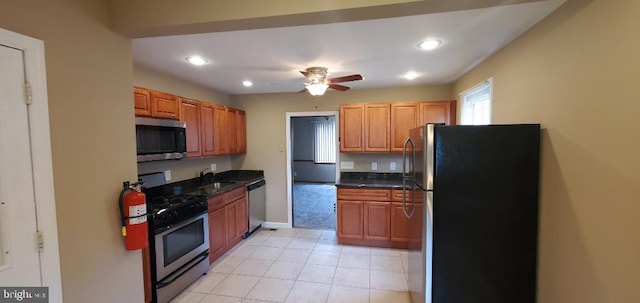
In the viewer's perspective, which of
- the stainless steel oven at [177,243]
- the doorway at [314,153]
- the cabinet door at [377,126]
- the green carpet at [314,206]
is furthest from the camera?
the doorway at [314,153]

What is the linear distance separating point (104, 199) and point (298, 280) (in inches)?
82.9

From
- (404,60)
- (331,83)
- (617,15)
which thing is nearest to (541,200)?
(617,15)

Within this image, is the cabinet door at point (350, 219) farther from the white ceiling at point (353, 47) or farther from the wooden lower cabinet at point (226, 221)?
the white ceiling at point (353, 47)

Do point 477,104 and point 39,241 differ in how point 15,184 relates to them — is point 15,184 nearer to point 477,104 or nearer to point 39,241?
point 39,241

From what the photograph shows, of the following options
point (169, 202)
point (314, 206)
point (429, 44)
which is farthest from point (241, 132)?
point (429, 44)

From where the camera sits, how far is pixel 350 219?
3.98 meters

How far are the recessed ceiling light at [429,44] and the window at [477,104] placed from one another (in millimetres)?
759

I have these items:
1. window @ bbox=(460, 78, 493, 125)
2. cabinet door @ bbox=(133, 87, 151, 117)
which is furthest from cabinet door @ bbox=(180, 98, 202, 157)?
window @ bbox=(460, 78, 493, 125)

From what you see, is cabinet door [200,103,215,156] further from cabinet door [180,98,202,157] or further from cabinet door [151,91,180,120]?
cabinet door [151,91,180,120]

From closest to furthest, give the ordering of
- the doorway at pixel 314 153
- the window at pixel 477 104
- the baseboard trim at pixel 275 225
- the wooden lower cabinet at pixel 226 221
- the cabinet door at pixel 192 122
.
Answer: the window at pixel 477 104
the cabinet door at pixel 192 122
the wooden lower cabinet at pixel 226 221
the baseboard trim at pixel 275 225
the doorway at pixel 314 153

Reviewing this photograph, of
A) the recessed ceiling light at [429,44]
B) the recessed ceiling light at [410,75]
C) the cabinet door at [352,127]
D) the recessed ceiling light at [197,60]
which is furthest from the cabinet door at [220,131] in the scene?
the recessed ceiling light at [429,44]

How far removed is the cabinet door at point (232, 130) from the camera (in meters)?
4.26

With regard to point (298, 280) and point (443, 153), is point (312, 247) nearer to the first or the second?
point (298, 280)

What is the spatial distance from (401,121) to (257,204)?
2757 mm
